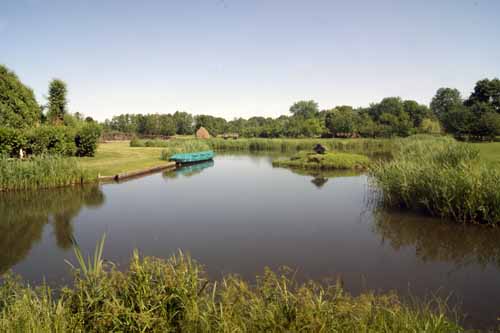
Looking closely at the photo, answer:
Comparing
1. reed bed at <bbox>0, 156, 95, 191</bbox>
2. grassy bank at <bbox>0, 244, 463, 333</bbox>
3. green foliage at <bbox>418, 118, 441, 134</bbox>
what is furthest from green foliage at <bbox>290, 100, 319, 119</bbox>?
grassy bank at <bbox>0, 244, 463, 333</bbox>

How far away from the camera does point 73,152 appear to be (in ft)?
72.4

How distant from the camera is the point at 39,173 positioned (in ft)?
45.4

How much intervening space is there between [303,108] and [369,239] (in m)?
104

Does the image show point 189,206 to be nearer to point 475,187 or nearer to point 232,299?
point 232,299

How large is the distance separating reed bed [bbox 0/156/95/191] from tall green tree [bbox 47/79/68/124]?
14.5 m

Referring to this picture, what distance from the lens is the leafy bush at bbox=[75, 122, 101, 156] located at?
2295 cm

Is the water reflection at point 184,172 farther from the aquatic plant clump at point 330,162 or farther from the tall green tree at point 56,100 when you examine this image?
the tall green tree at point 56,100

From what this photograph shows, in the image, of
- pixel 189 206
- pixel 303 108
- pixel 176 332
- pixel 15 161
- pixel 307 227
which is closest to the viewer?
pixel 176 332

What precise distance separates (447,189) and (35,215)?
12742 mm

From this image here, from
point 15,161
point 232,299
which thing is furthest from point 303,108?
point 232,299

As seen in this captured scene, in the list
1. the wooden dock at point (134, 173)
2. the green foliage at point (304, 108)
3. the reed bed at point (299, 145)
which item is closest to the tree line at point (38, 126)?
the wooden dock at point (134, 173)

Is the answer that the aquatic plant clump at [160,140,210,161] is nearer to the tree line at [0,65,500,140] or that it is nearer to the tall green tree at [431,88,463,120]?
the tree line at [0,65,500,140]

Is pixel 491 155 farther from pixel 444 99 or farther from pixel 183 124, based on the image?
pixel 444 99

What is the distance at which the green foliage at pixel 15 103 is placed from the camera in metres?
A: 25.0
